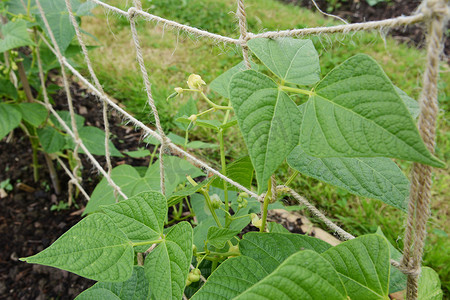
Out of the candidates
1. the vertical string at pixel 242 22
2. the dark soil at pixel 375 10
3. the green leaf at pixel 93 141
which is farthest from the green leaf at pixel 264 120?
the dark soil at pixel 375 10

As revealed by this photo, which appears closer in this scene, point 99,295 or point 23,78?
point 99,295

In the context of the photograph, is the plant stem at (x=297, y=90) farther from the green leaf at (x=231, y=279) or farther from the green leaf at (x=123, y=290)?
the green leaf at (x=123, y=290)

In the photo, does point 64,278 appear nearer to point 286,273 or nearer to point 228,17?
point 286,273

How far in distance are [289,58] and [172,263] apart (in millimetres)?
355

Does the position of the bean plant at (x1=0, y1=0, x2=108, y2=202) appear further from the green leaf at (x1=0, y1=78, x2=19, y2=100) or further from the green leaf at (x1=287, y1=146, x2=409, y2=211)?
the green leaf at (x1=287, y1=146, x2=409, y2=211)

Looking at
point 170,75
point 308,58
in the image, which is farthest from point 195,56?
point 308,58

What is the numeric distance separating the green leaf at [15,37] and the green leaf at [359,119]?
101 centimetres

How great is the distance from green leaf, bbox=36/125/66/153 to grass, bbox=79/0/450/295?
408mm

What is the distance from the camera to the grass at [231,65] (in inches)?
58.6

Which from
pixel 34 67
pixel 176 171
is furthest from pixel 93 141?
pixel 176 171

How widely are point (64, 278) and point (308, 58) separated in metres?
1.31

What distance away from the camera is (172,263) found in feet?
1.87

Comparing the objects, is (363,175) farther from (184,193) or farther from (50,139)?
(50,139)

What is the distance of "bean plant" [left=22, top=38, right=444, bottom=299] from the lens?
0.40m
